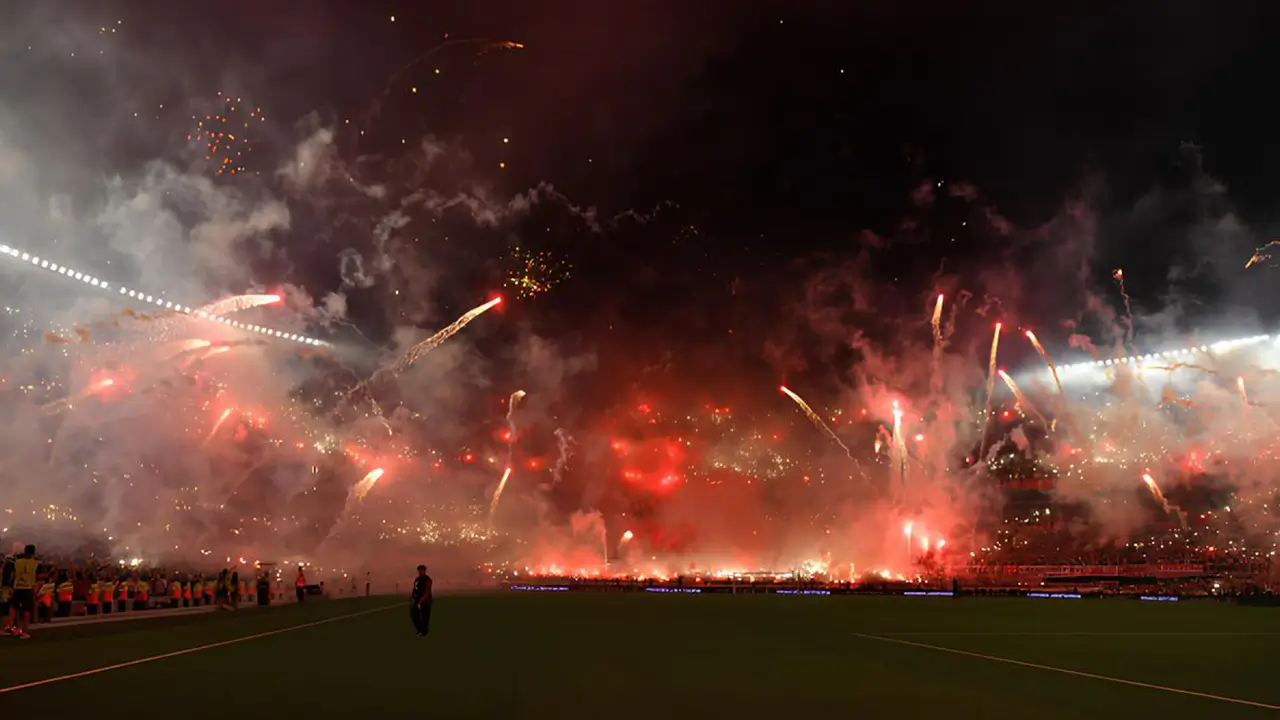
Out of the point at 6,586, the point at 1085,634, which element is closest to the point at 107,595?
the point at 6,586

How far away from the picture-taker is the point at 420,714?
11.2 m

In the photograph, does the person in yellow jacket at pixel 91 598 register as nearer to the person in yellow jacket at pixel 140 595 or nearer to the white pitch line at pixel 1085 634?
the person in yellow jacket at pixel 140 595

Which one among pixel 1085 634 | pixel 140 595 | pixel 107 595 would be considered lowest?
pixel 1085 634

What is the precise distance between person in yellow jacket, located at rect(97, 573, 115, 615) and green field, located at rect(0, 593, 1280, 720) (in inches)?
183

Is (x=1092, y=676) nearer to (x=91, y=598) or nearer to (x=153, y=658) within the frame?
(x=153, y=658)

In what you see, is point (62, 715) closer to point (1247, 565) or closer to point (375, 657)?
point (375, 657)

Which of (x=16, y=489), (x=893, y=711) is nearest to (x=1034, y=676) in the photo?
(x=893, y=711)

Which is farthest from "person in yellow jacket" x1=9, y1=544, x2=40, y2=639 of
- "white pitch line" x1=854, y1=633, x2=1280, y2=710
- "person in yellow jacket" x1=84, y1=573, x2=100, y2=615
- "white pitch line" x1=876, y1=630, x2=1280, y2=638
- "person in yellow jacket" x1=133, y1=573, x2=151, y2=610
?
"white pitch line" x1=876, y1=630, x2=1280, y2=638

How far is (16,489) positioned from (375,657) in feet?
215

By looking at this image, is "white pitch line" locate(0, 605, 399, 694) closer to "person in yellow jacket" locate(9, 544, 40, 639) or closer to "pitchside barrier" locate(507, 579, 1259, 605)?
"person in yellow jacket" locate(9, 544, 40, 639)

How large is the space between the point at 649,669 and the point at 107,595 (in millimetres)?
26287

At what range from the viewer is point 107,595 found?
1401 inches

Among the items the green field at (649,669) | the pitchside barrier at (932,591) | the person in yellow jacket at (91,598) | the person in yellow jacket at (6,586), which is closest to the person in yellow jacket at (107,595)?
the person in yellow jacket at (91,598)

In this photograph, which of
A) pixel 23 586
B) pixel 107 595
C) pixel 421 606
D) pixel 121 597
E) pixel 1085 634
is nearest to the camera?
pixel 23 586
